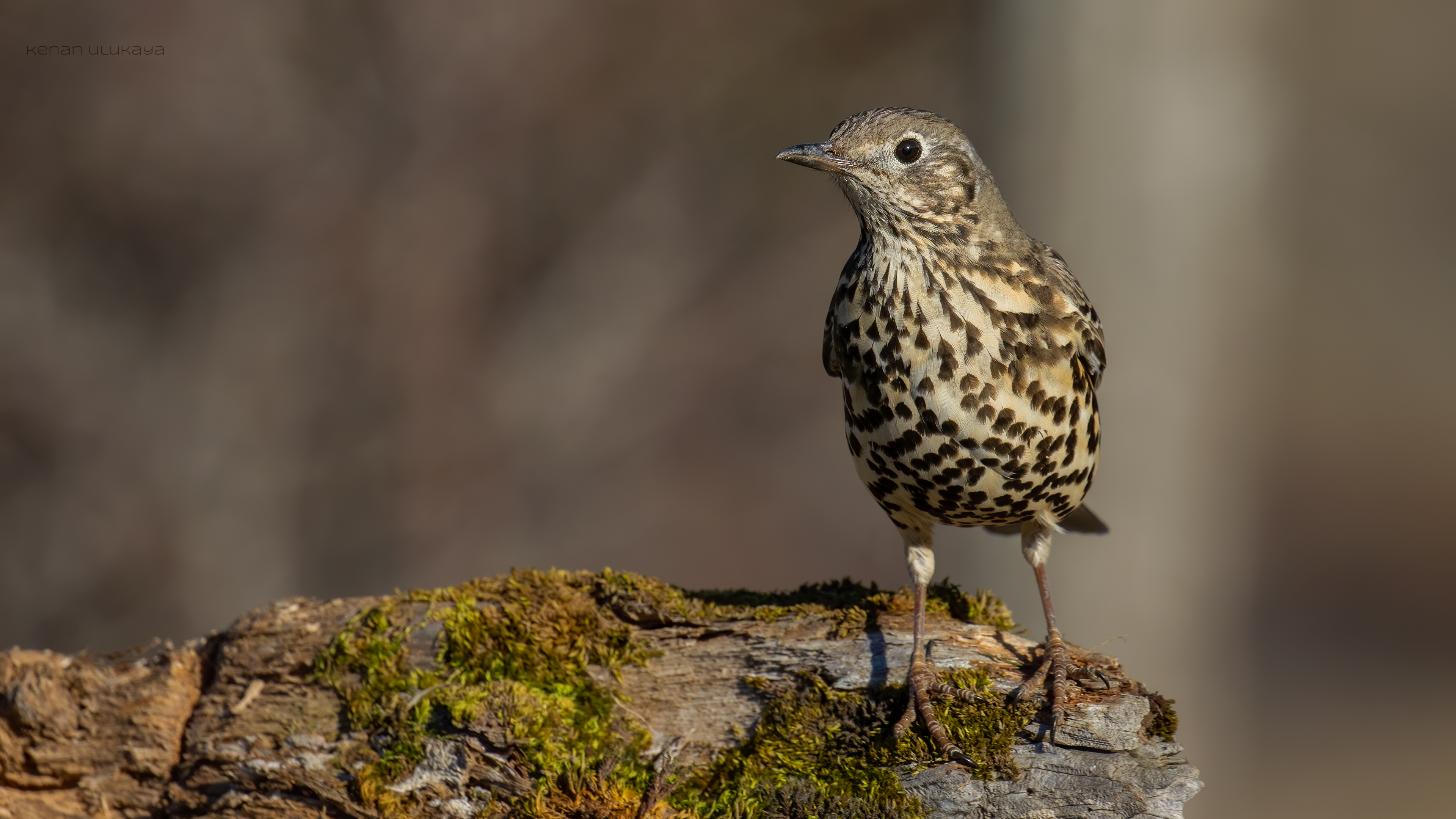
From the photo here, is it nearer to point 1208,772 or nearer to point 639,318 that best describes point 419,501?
point 639,318

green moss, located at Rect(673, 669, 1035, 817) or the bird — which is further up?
the bird

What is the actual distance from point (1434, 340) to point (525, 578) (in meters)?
13.5

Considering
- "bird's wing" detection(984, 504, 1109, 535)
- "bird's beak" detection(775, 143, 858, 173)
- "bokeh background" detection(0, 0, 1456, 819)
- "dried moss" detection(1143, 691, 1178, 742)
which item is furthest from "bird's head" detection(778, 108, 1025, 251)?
"bokeh background" detection(0, 0, 1456, 819)

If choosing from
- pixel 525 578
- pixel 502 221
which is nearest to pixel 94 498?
pixel 502 221

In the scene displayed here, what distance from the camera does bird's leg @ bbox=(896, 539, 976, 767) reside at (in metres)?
4.03

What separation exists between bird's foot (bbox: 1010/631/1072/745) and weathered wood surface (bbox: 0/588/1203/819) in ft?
0.29

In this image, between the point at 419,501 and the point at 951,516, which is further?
the point at 419,501

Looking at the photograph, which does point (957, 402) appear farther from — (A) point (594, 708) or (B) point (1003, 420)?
(A) point (594, 708)

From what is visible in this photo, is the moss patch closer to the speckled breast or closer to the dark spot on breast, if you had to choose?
the speckled breast

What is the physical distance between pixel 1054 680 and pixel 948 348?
1285mm

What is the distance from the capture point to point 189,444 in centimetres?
1032

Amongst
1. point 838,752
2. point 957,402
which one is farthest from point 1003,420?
point 838,752

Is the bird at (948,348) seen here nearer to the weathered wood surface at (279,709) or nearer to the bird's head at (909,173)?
the bird's head at (909,173)

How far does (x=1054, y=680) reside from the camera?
4141 mm
